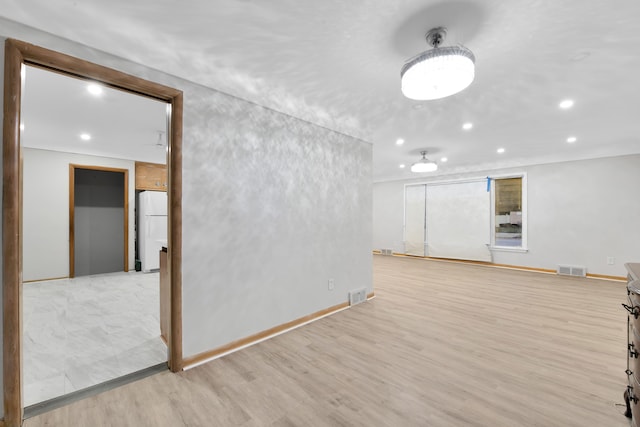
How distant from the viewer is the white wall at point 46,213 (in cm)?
503

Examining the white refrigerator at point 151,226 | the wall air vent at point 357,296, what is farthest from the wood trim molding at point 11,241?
the white refrigerator at point 151,226

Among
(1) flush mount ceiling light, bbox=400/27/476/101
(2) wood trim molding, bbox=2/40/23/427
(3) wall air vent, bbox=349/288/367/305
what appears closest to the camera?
(2) wood trim molding, bbox=2/40/23/427

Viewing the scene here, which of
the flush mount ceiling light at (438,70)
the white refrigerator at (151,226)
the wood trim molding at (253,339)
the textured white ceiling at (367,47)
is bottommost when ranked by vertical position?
the wood trim molding at (253,339)

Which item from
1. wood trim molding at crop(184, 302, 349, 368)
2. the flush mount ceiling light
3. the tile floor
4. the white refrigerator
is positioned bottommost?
the tile floor

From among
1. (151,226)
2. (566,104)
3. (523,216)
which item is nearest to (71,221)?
(151,226)

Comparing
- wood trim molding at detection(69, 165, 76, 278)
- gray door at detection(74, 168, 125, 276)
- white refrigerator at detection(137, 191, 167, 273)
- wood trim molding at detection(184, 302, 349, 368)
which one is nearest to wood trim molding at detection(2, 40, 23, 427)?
wood trim molding at detection(184, 302, 349, 368)

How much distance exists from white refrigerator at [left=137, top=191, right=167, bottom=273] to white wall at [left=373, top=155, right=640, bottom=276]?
8.17 meters

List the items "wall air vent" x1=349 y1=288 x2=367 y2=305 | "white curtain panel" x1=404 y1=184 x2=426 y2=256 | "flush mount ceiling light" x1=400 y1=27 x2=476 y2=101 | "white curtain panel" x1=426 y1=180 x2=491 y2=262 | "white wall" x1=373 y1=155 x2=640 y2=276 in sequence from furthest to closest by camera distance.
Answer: "white curtain panel" x1=404 y1=184 x2=426 y2=256 → "white curtain panel" x1=426 y1=180 x2=491 y2=262 → "white wall" x1=373 y1=155 x2=640 y2=276 → "wall air vent" x1=349 y1=288 x2=367 y2=305 → "flush mount ceiling light" x1=400 y1=27 x2=476 y2=101

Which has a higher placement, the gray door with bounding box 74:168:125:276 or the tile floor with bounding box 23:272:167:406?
the gray door with bounding box 74:168:125:276

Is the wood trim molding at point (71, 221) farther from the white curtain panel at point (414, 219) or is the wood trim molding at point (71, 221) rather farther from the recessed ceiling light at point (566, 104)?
the white curtain panel at point (414, 219)

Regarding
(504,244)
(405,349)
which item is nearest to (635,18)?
(405,349)

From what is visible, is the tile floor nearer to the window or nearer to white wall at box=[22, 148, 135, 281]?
white wall at box=[22, 148, 135, 281]

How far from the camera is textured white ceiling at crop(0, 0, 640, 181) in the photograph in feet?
5.20

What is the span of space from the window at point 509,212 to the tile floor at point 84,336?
7520mm
